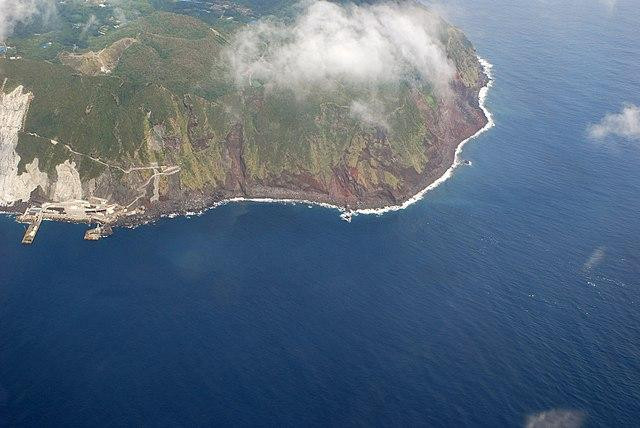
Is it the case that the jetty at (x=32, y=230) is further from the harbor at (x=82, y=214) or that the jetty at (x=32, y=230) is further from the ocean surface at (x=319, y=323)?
the ocean surface at (x=319, y=323)

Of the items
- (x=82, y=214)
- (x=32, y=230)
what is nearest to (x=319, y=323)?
(x=82, y=214)

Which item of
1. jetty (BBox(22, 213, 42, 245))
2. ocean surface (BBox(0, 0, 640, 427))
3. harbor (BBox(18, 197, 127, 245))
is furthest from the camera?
harbor (BBox(18, 197, 127, 245))

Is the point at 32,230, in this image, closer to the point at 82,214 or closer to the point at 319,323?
the point at 82,214

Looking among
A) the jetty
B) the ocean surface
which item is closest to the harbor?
the jetty

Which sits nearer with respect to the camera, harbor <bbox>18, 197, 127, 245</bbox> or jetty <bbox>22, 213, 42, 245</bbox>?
jetty <bbox>22, 213, 42, 245</bbox>

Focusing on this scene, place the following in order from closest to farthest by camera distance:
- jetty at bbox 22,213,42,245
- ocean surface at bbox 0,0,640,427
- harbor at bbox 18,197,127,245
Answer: ocean surface at bbox 0,0,640,427, jetty at bbox 22,213,42,245, harbor at bbox 18,197,127,245

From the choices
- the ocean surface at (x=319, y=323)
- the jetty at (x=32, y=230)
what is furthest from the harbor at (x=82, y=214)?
the ocean surface at (x=319, y=323)

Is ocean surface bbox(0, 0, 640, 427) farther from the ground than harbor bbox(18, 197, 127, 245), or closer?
farther from the ground

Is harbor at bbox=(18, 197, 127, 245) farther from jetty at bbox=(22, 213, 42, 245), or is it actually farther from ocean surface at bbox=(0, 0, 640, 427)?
ocean surface at bbox=(0, 0, 640, 427)

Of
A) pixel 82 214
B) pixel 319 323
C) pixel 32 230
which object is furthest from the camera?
pixel 82 214
